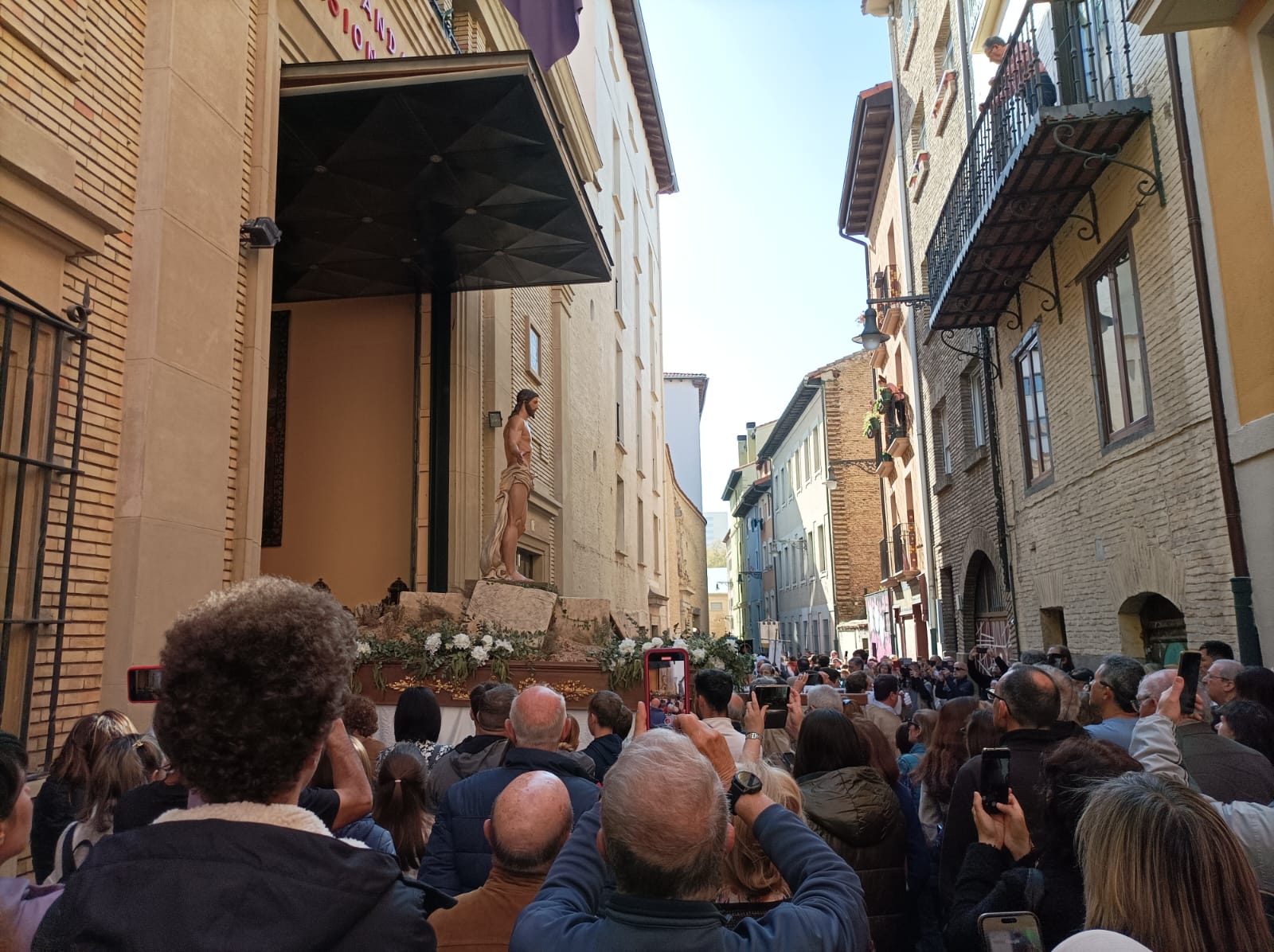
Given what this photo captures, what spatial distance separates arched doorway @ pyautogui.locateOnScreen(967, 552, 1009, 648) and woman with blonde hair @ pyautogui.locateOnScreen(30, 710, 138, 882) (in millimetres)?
14186

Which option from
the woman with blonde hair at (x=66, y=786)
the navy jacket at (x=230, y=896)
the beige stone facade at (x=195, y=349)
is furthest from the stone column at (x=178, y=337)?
the navy jacket at (x=230, y=896)

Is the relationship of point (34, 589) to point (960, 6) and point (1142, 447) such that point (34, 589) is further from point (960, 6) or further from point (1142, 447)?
point (960, 6)

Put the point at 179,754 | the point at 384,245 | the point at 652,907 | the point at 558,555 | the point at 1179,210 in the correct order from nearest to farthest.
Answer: the point at 179,754 < the point at 652,907 < the point at 1179,210 < the point at 384,245 < the point at 558,555

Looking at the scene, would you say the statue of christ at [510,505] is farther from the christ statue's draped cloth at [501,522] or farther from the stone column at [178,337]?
the stone column at [178,337]

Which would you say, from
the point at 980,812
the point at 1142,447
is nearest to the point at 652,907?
the point at 980,812

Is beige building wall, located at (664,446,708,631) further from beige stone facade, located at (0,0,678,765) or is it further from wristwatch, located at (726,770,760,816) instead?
wristwatch, located at (726,770,760,816)

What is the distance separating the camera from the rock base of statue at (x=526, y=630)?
31.8 ft

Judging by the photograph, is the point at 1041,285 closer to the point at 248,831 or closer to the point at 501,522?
the point at 501,522

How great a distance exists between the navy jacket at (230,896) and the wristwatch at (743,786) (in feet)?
2.98

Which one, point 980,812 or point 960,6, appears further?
point 960,6

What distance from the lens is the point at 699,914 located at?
1904 millimetres

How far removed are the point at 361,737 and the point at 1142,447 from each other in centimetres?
846

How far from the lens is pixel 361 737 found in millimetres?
4727

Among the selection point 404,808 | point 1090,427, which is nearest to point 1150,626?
point 1090,427
